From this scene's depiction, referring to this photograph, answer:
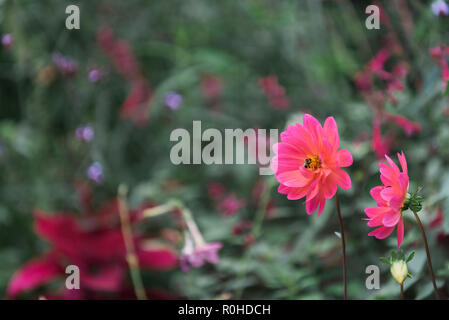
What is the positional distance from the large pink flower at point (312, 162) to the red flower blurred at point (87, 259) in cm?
46

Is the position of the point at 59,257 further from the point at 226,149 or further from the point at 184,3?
the point at 184,3

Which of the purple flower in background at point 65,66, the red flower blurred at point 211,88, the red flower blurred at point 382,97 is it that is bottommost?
the red flower blurred at point 382,97

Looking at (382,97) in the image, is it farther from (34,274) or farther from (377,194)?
(34,274)

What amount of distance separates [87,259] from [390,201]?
0.64m

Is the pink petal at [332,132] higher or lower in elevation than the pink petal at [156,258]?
higher

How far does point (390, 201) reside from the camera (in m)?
0.34

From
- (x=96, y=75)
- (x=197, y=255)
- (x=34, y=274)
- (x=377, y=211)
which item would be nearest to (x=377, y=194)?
(x=377, y=211)

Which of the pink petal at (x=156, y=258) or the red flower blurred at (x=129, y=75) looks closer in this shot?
the pink petal at (x=156, y=258)

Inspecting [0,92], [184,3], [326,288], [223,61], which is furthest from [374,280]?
[184,3]

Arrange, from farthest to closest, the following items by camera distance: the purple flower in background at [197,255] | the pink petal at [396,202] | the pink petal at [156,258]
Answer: the pink petal at [156,258], the purple flower in background at [197,255], the pink petal at [396,202]

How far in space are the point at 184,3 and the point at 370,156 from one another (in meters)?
1.03

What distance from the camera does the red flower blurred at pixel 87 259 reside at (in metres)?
0.75

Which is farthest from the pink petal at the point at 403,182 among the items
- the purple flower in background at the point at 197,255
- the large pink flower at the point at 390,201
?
the purple flower in background at the point at 197,255

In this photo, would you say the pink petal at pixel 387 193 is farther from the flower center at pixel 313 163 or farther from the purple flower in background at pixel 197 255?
Answer: the purple flower in background at pixel 197 255
